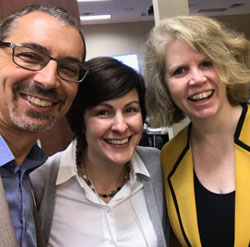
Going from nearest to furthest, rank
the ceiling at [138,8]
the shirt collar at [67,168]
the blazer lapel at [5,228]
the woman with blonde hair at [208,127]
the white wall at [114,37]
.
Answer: the blazer lapel at [5,228] → the woman with blonde hair at [208,127] → the shirt collar at [67,168] → the ceiling at [138,8] → the white wall at [114,37]

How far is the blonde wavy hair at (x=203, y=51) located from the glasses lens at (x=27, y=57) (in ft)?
2.15

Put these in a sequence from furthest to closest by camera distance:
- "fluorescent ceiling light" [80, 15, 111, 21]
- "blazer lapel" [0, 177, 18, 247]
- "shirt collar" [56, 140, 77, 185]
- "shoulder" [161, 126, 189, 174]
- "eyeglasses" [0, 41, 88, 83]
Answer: "fluorescent ceiling light" [80, 15, 111, 21], "shoulder" [161, 126, 189, 174], "shirt collar" [56, 140, 77, 185], "eyeglasses" [0, 41, 88, 83], "blazer lapel" [0, 177, 18, 247]

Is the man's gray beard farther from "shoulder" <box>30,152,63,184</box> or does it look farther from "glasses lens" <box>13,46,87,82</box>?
"shoulder" <box>30,152,63,184</box>

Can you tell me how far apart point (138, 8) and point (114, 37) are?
184cm

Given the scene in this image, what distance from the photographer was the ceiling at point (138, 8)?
575cm

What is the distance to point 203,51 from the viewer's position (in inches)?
50.2

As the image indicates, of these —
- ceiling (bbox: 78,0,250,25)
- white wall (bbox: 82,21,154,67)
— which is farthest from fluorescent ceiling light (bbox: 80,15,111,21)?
white wall (bbox: 82,21,154,67)

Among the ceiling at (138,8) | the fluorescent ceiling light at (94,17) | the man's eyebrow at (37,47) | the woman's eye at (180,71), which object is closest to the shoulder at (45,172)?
the man's eyebrow at (37,47)

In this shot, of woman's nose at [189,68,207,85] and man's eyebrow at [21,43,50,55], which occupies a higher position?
man's eyebrow at [21,43,50,55]

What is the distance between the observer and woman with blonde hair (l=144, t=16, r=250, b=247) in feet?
4.04

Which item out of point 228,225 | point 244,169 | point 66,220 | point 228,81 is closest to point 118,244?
point 66,220

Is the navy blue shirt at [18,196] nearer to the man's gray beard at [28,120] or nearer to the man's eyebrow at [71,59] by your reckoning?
the man's gray beard at [28,120]

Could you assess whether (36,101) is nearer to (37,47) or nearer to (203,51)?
(37,47)

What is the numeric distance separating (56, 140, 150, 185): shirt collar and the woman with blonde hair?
0.17 meters
